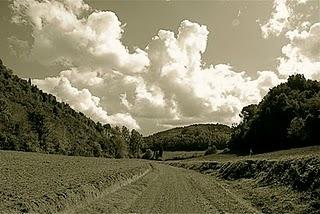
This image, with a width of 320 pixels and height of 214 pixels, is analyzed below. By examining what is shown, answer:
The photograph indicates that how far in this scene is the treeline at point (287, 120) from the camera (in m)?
94.1

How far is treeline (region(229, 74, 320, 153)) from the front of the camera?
309 feet

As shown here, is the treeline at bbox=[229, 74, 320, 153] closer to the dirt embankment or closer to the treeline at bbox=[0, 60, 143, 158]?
the dirt embankment

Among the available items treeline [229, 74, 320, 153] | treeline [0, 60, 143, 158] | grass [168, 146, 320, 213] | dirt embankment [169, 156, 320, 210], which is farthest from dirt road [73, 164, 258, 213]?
treeline [0, 60, 143, 158]

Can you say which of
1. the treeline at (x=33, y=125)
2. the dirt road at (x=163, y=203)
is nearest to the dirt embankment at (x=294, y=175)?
the dirt road at (x=163, y=203)

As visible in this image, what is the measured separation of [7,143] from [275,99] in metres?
75.4

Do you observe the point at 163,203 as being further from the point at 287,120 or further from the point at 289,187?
the point at 287,120

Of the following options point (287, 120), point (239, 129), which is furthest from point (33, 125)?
point (287, 120)

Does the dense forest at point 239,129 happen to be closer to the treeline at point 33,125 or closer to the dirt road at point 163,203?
the treeline at point 33,125

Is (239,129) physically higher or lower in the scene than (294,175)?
higher

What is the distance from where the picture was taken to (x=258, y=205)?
27.8 m

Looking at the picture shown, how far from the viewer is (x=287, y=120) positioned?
114 metres

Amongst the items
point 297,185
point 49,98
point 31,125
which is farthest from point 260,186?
point 49,98

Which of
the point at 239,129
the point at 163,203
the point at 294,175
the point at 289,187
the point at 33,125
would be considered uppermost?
the point at 33,125

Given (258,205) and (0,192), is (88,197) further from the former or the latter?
(258,205)
